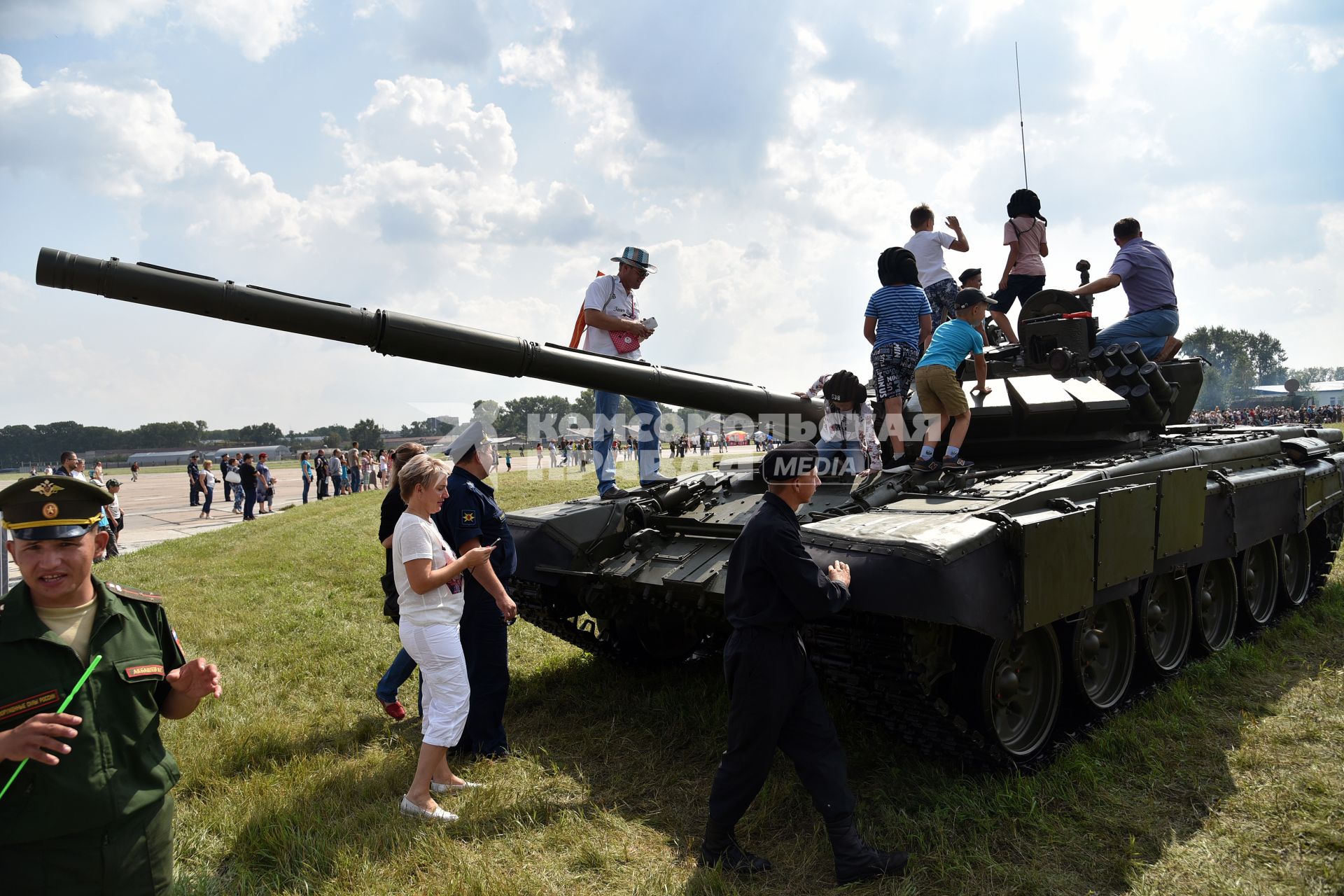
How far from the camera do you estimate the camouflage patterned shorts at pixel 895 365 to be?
671 cm

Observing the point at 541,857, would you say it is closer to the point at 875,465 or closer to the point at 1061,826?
the point at 1061,826

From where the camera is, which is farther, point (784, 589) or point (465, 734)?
point (465, 734)

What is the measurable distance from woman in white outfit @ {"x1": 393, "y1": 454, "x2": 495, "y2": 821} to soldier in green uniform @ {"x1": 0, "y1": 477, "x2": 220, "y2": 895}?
68.2 inches

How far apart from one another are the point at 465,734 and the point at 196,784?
1.45 metres

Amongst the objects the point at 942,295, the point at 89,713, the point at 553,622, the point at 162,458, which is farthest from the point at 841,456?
the point at 162,458

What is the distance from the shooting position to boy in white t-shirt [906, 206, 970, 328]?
26.5ft

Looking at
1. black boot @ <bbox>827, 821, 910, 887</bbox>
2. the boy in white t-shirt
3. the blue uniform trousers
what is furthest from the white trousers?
the boy in white t-shirt

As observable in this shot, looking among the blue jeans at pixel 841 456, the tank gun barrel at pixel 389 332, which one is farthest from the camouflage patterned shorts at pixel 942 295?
the tank gun barrel at pixel 389 332

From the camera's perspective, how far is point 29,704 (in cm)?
240

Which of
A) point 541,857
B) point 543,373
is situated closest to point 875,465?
point 543,373

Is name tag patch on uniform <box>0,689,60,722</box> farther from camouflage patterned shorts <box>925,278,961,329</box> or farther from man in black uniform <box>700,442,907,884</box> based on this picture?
camouflage patterned shorts <box>925,278,961,329</box>

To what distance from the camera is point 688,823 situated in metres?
4.53

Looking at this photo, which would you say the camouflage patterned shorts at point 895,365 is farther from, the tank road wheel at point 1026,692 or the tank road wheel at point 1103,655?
the tank road wheel at point 1026,692

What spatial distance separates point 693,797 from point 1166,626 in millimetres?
3832
